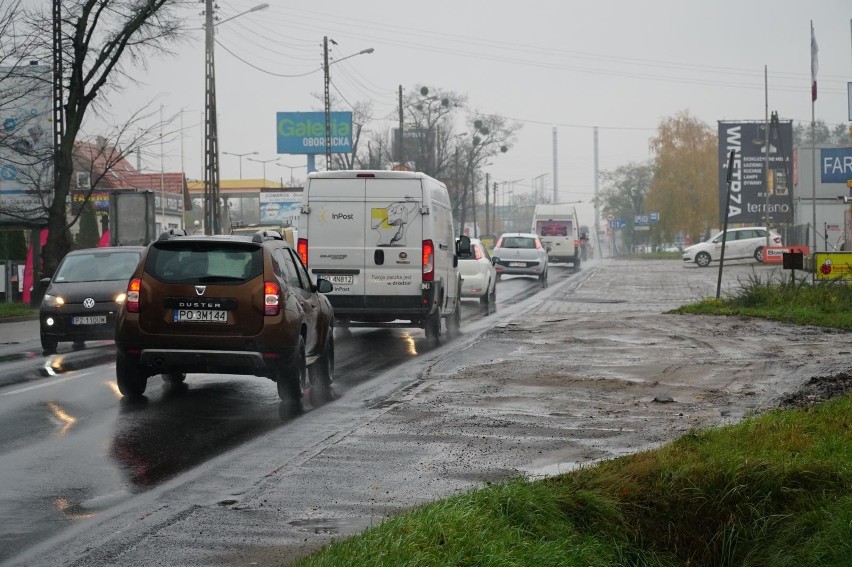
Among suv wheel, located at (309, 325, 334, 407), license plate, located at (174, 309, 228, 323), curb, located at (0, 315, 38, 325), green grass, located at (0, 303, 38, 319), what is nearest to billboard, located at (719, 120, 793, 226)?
green grass, located at (0, 303, 38, 319)

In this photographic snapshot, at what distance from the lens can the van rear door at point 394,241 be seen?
60.6ft

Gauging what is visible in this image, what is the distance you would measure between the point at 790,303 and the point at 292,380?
14.9 meters

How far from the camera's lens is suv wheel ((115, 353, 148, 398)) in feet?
39.9

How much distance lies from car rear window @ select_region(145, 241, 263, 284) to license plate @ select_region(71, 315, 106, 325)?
293 inches

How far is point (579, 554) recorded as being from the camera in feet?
21.5

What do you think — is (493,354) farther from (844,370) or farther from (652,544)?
(652,544)

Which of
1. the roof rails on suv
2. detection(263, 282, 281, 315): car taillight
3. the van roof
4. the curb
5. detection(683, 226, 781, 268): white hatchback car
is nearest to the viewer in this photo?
detection(263, 282, 281, 315): car taillight

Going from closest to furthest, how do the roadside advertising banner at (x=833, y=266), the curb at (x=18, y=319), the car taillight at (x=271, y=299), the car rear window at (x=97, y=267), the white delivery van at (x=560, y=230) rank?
the car taillight at (x=271, y=299)
the car rear window at (x=97, y=267)
the roadside advertising banner at (x=833, y=266)
the curb at (x=18, y=319)
the white delivery van at (x=560, y=230)

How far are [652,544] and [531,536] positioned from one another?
1.39m

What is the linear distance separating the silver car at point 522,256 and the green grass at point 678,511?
3443cm

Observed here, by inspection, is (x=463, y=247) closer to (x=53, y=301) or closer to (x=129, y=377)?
(x=53, y=301)

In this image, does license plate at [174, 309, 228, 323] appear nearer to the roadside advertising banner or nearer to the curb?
the roadside advertising banner

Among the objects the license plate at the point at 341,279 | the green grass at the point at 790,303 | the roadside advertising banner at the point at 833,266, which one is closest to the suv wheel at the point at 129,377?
the license plate at the point at 341,279

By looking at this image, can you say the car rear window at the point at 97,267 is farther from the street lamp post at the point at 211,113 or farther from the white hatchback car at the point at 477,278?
the street lamp post at the point at 211,113
